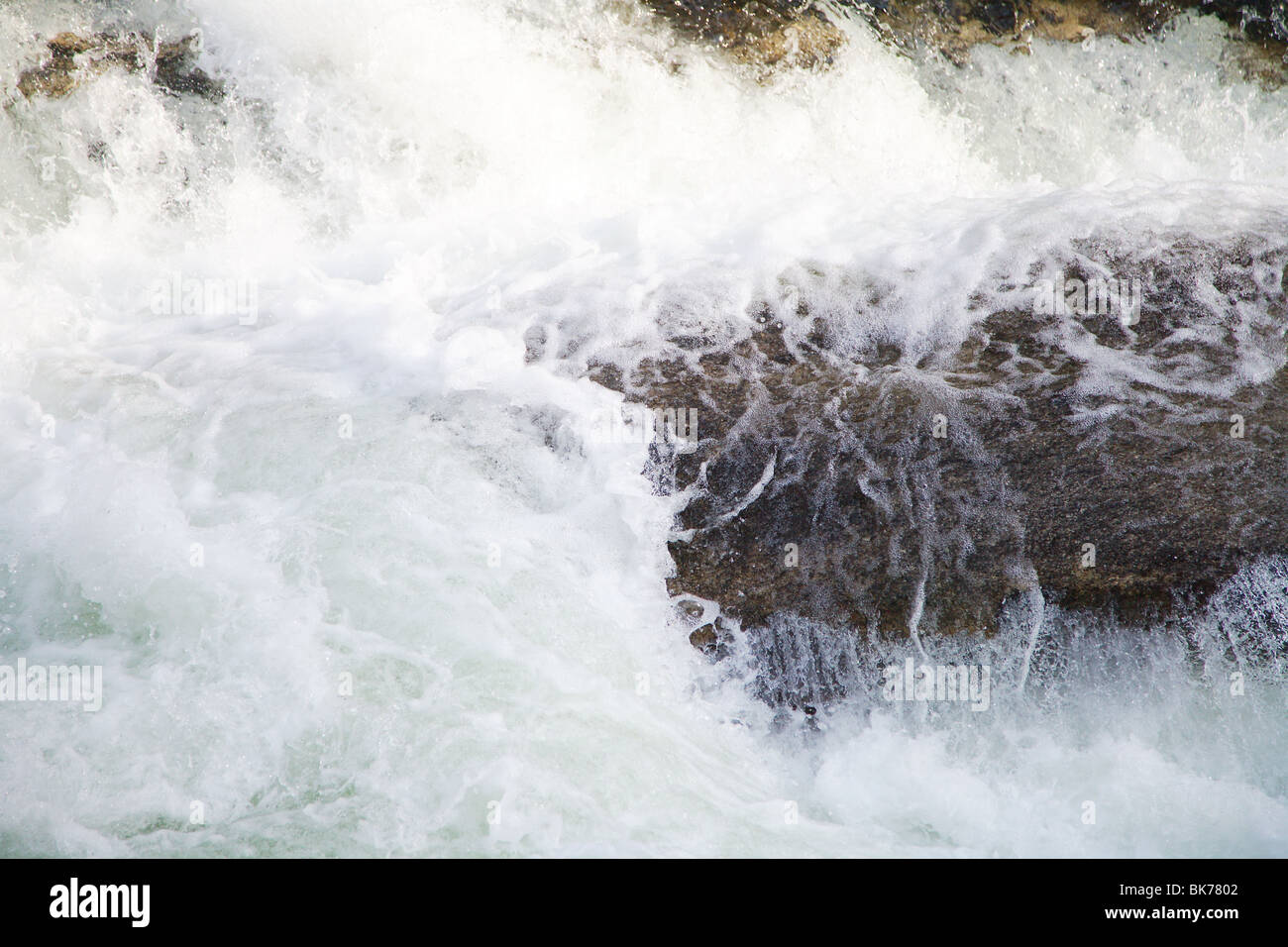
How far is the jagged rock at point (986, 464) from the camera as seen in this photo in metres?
4.03

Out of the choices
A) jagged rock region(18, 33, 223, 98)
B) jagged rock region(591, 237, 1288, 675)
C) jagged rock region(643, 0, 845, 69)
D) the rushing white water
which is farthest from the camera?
jagged rock region(643, 0, 845, 69)

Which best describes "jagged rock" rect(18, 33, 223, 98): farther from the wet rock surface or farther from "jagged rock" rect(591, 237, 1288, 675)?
"jagged rock" rect(591, 237, 1288, 675)

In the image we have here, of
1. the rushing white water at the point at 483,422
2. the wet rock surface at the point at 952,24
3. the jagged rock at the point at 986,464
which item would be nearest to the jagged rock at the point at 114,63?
the rushing white water at the point at 483,422

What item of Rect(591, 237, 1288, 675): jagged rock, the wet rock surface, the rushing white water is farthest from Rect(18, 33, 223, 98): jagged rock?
Rect(591, 237, 1288, 675): jagged rock

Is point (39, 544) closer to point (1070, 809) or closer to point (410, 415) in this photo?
point (410, 415)

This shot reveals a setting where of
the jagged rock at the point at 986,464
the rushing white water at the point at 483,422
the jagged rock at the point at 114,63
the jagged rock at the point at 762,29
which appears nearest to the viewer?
the rushing white water at the point at 483,422

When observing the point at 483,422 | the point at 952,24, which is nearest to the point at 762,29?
the point at 952,24

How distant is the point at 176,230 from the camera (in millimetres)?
6930

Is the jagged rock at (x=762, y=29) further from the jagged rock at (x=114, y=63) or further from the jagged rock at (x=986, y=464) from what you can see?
the jagged rock at (x=986, y=464)

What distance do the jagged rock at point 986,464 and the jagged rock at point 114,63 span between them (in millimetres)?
4489

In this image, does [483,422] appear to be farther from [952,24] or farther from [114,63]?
[952,24]

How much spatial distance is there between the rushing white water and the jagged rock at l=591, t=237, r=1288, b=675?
0.22 meters

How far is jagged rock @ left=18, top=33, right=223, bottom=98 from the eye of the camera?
6.82 meters
